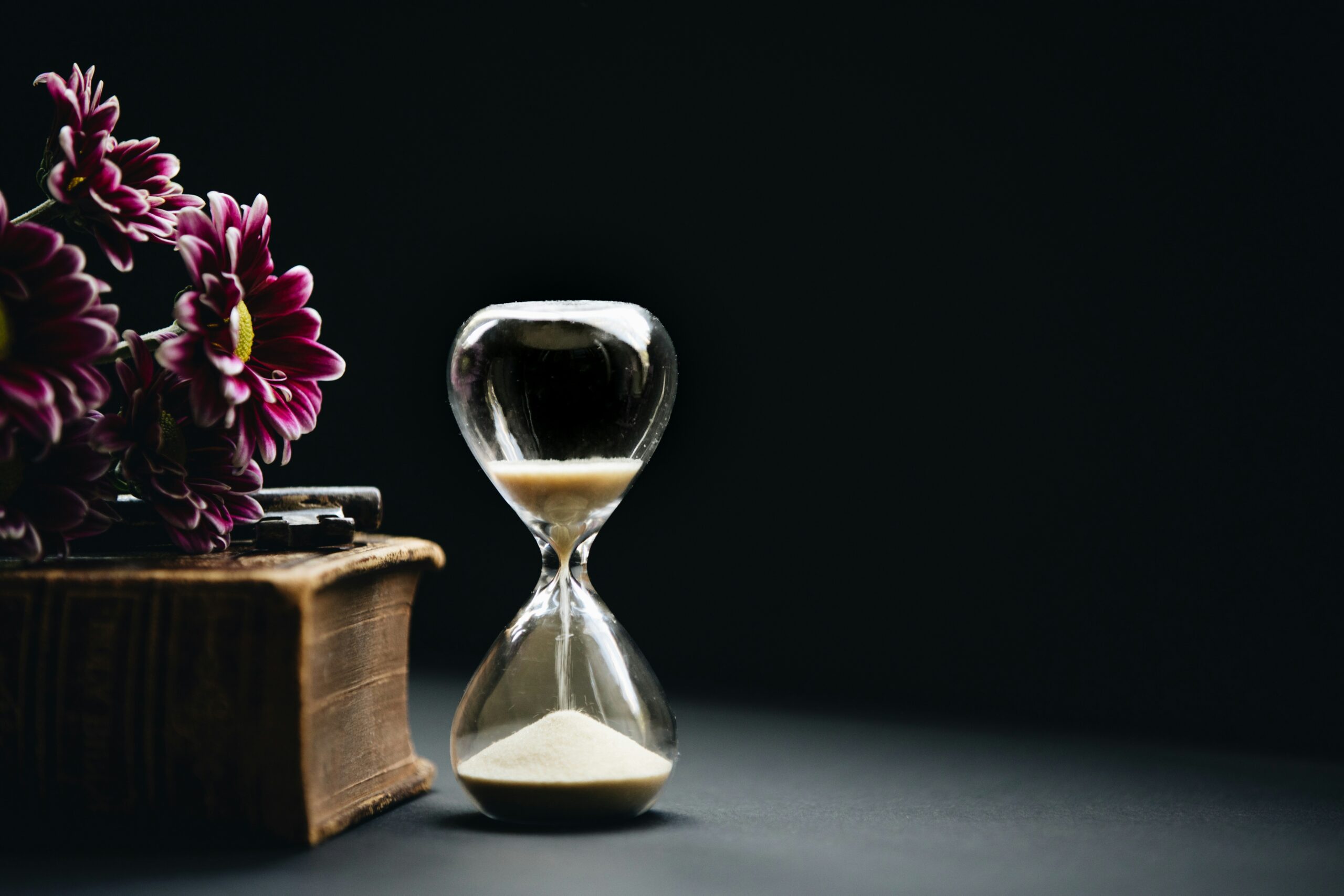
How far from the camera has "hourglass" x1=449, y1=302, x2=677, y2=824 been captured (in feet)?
4.85

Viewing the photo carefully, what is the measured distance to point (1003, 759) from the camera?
1.88 meters

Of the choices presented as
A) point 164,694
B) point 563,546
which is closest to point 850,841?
point 563,546

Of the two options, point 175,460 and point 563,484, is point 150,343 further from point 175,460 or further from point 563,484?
point 563,484

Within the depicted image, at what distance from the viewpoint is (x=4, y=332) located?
1.32 m

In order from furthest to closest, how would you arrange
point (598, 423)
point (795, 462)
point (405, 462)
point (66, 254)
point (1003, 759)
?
point (405, 462) → point (795, 462) → point (1003, 759) → point (598, 423) → point (66, 254)

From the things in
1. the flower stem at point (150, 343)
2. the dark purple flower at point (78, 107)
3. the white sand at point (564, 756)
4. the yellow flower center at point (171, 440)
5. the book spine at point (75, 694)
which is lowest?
the white sand at point (564, 756)

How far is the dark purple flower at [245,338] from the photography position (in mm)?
1412

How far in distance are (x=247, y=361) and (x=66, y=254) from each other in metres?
0.23

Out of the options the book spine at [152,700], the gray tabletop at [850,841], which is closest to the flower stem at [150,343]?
the book spine at [152,700]

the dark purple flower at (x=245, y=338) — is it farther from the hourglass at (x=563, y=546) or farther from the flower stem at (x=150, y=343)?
the hourglass at (x=563, y=546)

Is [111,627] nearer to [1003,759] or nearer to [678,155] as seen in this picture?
[1003,759]

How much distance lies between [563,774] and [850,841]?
11.2 inches

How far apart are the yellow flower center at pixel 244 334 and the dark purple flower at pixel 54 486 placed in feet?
0.50

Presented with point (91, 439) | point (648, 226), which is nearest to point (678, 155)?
point (648, 226)
